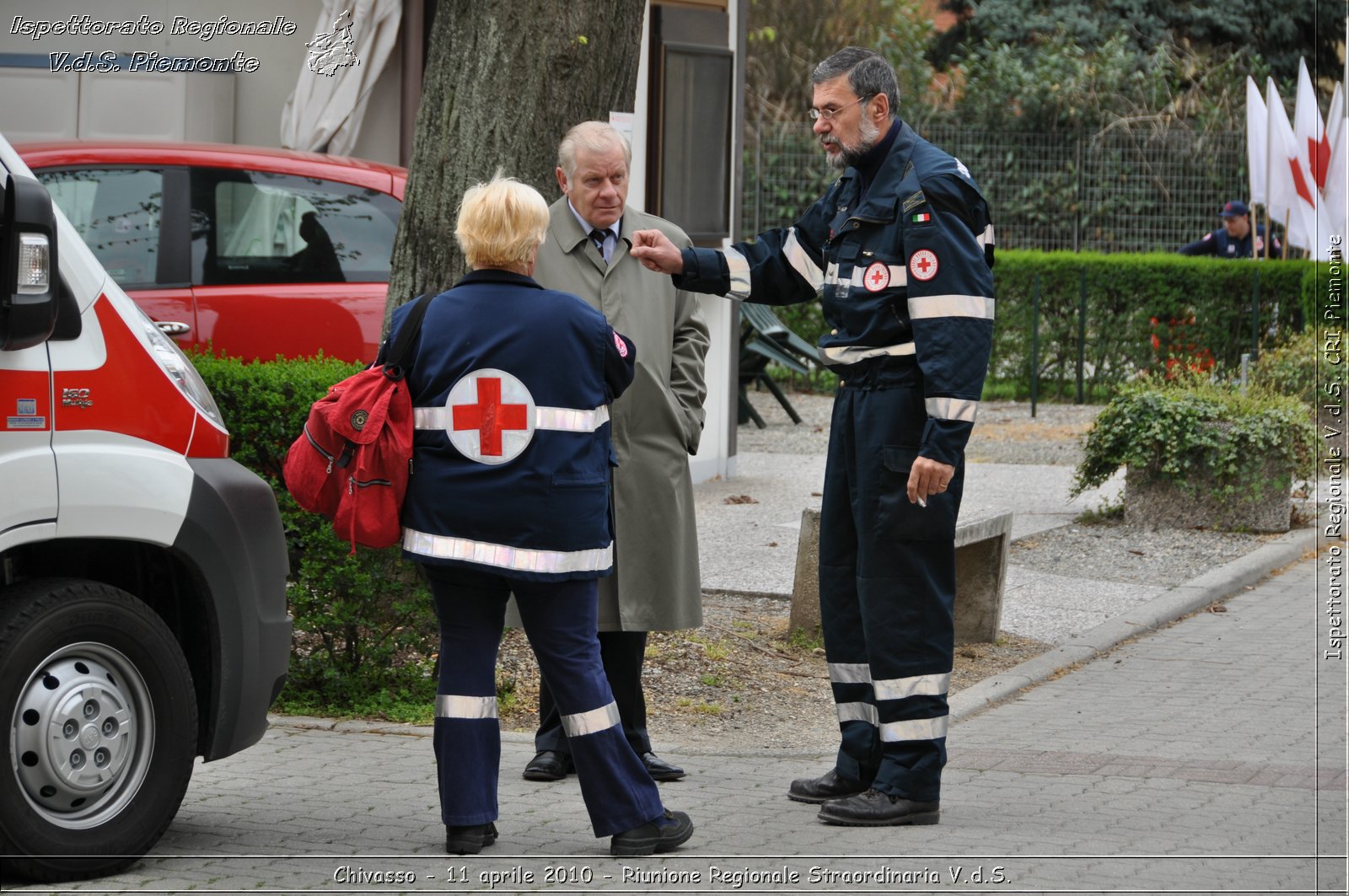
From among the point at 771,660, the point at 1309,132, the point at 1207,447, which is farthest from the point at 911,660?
the point at 1309,132

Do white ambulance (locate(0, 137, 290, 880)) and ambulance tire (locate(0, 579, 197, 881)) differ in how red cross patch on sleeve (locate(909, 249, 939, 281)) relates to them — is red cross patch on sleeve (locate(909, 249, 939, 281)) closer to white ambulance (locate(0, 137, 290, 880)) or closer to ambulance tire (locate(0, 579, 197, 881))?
white ambulance (locate(0, 137, 290, 880))

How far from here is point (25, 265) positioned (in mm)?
3986

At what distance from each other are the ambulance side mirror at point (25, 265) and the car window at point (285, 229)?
14.2 feet

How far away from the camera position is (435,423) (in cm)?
435

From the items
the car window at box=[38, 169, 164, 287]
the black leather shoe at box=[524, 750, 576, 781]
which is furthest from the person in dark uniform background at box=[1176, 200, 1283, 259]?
the black leather shoe at box=[524, 750, 576, 781]

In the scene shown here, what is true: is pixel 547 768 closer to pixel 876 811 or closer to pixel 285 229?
pixel 876 811

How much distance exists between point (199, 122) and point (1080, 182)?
1376cm

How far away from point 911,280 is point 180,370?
6.41 ft

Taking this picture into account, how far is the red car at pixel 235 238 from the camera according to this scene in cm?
823

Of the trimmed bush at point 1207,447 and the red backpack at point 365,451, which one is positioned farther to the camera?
the trimmed bush at point 1207,447

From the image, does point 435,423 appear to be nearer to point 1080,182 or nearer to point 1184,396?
point 1184,396

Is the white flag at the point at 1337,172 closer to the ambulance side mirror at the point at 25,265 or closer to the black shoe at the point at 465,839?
the black shoe at the point at 465,839

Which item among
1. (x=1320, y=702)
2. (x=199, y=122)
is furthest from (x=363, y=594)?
(x=199, y=122)

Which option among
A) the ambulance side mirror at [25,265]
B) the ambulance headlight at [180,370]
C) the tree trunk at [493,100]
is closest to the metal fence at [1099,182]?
the tree trunk at [493,100]
